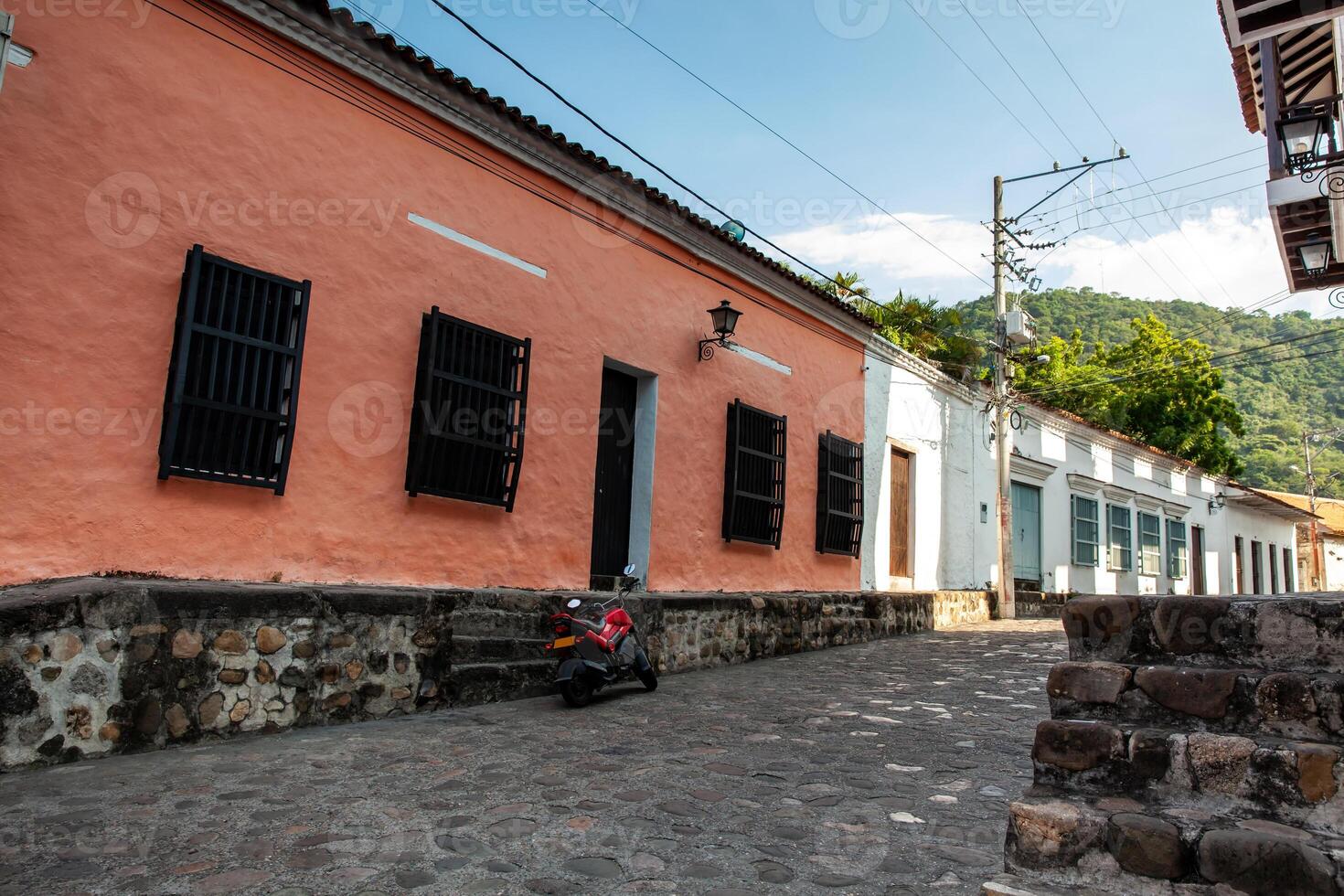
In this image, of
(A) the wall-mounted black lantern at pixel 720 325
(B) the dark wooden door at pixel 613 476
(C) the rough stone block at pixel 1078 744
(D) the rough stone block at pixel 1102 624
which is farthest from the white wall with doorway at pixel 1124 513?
(C) the rough stone block at pixel 1078 744

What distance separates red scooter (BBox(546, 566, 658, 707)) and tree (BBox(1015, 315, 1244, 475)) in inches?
773

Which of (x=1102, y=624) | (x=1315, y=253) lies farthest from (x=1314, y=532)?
(x=1102, y=624)

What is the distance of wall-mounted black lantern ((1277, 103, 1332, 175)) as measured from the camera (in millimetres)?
7293

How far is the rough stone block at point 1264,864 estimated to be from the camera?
1.97 m

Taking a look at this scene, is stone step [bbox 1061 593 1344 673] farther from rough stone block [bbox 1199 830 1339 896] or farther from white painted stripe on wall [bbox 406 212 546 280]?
white painted stripe on wall [bbox 406 212 546 280]

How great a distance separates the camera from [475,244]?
22.3 feet

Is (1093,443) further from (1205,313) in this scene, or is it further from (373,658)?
(1205,313)

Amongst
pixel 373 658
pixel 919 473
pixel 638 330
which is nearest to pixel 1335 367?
pixel 919 473

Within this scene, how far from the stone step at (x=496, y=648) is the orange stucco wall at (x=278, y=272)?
524 millimetres

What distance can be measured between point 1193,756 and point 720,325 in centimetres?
698

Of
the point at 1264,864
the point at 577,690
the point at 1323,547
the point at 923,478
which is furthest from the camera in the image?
the point at 1323,547

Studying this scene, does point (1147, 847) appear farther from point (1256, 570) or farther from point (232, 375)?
point (1256, 570)

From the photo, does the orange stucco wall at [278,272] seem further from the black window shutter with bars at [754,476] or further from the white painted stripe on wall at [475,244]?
the black window shutter with bars at [754,476]

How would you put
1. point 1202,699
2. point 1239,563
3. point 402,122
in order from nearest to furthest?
point 1202,699
point 402,122
point 1239,563
